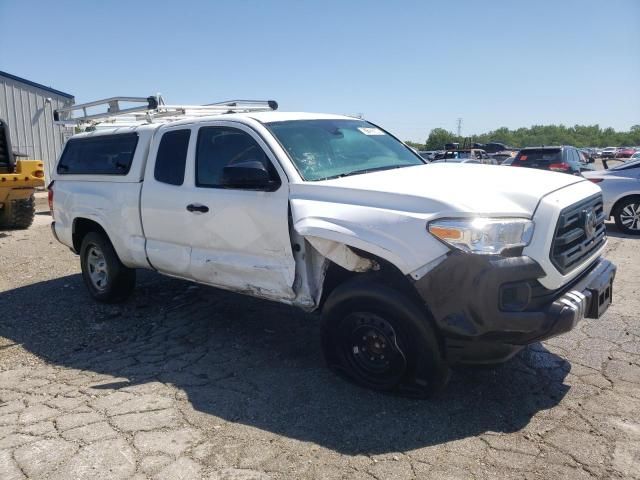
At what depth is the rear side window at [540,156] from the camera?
15258mm

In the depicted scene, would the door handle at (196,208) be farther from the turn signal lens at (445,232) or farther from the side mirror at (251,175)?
the turn signal lens at (445,232)

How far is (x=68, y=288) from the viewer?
686 cm

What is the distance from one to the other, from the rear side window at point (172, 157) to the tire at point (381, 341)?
6.75 ft

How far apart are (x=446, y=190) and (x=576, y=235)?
3.01ft

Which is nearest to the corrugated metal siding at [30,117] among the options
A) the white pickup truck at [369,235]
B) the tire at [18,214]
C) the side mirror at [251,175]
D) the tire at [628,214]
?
the tire at [18,214]

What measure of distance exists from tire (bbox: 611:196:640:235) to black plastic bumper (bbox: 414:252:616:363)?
7.69 meters

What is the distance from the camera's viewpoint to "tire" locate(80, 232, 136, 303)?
230 inches

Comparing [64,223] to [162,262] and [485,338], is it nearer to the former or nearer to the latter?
[162,262]

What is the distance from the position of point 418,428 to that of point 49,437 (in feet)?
7.37

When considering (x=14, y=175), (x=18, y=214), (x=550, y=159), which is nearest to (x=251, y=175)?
(x=14, y=175)

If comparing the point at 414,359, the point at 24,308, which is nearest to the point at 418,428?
the point at 414,359

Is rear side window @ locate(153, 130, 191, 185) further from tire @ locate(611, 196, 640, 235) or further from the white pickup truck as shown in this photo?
tire @ locate(611, 196, 640, 235)

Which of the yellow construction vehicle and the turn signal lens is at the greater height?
the yellow construction vehicle

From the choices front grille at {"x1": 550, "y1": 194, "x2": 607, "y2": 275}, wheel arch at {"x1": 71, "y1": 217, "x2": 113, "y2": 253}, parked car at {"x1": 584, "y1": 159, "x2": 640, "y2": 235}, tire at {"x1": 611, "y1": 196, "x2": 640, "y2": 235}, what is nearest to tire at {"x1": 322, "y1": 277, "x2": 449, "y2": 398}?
front grille at {"x1": 550, "y1": 194, "x2": 607, "y2": 275}
